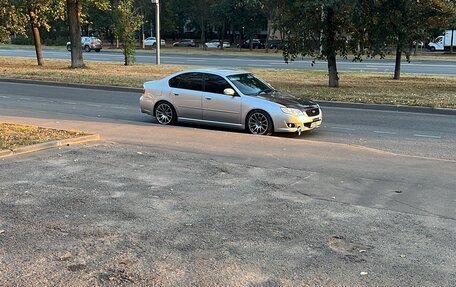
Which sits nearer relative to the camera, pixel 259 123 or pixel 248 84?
pixel 259 123

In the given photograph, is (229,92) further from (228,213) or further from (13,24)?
(13,24)

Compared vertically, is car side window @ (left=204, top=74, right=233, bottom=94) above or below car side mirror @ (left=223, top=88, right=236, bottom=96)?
above

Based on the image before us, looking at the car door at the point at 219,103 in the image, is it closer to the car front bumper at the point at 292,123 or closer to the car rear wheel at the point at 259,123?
the car rear wheel at the point at 259,123

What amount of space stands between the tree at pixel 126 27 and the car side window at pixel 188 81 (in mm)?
21674

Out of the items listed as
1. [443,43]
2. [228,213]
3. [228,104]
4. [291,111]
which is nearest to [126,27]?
[228,104]

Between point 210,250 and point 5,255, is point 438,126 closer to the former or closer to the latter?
point 210,250

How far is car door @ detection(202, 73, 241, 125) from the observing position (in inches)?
450

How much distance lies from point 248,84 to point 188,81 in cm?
139

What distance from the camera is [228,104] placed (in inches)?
452

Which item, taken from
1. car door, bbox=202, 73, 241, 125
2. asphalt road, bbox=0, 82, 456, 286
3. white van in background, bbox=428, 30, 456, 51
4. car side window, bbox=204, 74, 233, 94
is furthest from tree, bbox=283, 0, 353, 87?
white van in background, bbox=428, 30, 456, 51

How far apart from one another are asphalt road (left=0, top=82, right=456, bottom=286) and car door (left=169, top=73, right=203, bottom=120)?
176 centimetres

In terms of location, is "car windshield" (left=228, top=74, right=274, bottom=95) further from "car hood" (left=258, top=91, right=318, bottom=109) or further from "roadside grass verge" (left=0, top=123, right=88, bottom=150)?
"roadside grass verge" (left=0, top=123, right=88, bottom=150)

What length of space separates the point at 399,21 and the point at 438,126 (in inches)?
312

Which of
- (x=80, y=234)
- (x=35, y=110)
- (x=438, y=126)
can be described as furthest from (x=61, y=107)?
(x=80, y=234)
